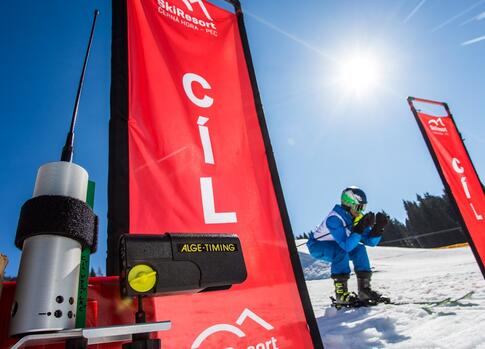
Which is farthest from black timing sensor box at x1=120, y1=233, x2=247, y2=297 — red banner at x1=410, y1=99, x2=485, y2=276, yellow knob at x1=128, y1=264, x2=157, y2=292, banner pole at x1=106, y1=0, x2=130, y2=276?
red banner at x1=410, y1=99, x2=485, y2=276

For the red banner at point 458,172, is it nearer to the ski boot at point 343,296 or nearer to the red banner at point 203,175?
the ski boot at point 343,296

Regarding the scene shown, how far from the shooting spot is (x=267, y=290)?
1.66m

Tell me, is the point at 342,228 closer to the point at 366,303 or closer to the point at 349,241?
the point at 349,241

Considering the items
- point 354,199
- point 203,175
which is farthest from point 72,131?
point 354,199

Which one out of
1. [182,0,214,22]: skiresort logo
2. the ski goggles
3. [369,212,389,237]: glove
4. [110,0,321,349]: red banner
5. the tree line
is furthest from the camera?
the tree line

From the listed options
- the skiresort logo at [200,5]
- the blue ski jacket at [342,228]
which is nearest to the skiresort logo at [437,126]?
the blue ski jacket at [342,228]

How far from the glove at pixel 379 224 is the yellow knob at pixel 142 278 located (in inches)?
166

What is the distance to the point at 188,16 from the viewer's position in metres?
2.34

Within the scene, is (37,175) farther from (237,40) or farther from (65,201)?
(237,40)

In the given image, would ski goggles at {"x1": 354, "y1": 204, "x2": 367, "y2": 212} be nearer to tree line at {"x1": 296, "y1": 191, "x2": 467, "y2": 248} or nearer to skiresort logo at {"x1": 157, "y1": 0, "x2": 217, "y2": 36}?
skiresort logo at {"x1": 157, "y1": 0, "x2": 217, "y2": 36}

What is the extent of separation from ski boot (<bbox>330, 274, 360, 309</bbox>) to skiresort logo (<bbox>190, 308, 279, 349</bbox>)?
3032 millimetres

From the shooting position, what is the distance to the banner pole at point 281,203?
1674 mm

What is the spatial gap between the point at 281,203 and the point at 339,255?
120 inches

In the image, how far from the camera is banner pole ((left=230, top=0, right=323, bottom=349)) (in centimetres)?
167
